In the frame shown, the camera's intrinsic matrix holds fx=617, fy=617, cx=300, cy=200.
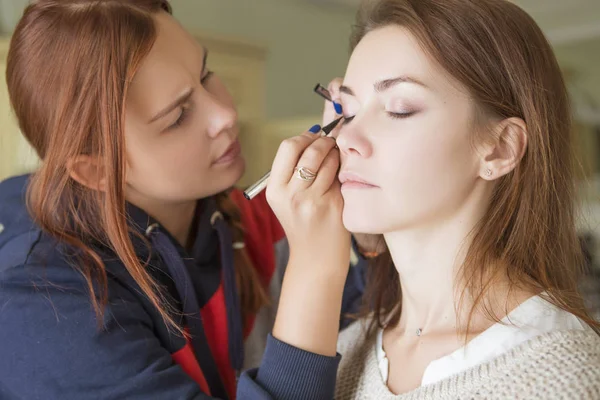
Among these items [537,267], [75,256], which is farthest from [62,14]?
[537,267]

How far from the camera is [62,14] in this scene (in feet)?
3.59

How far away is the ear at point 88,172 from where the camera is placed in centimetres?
110

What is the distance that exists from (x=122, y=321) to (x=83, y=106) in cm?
37

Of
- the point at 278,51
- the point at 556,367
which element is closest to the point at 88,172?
the point at 556,367

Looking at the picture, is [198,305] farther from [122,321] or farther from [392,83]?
[392,83]

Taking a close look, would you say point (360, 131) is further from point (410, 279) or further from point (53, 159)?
point (53, 159)

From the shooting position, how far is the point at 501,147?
92 centimetres

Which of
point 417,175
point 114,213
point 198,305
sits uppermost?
point 417,175

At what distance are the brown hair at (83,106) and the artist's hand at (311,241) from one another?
0.23m

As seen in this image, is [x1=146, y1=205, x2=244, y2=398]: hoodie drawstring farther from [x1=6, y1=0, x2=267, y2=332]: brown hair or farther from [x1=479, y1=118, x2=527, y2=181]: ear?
[x1=479, y1=118, x2=527, y2=181]: ear

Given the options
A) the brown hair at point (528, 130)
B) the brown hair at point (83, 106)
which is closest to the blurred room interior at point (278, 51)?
the brown hair at point (83, 106)

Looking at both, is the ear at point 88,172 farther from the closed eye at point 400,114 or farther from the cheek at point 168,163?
the closed eye at point 400,114

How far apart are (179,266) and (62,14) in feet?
1.63

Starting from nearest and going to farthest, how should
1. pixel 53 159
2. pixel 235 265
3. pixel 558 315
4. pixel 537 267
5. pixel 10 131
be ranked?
pixel 558 315, pixel 537 267, pixel 53 159, pixel 235 265, pixel 10 131
